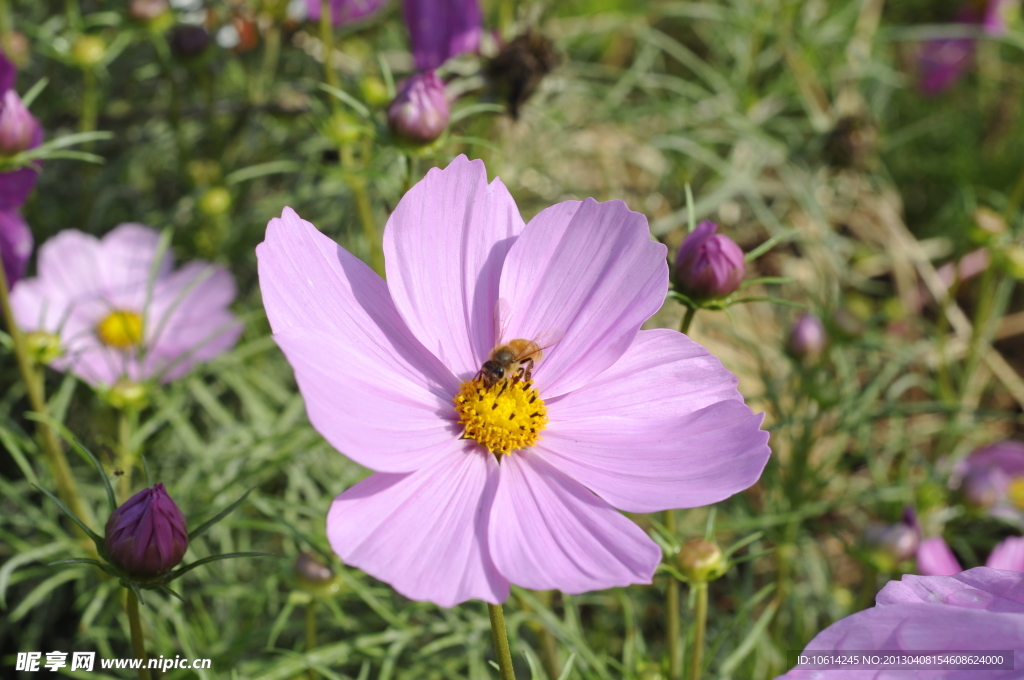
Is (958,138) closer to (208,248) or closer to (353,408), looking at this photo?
(208,248)

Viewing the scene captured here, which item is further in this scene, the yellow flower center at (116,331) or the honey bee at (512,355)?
the yellow flower center at (116,331)

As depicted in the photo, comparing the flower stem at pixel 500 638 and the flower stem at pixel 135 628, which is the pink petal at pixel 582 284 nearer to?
A: the flower stem at pixel 500 638

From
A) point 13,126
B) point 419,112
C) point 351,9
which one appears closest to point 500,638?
point 419,112

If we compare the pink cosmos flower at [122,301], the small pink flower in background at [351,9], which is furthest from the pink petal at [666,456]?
the small pink flower in background at [351,9]

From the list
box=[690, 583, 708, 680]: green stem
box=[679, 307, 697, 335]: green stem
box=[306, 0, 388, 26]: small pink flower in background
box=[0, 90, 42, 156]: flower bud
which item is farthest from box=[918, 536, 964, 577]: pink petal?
box=[306, 0, 388, 26]: small pink flower in background

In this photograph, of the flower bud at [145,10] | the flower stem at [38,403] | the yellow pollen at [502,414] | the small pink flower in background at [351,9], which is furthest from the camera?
the small pink flower in background at [351,9]

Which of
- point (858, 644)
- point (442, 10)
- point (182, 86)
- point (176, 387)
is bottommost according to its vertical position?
point (176, 387)

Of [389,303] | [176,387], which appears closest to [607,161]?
[176,387]
